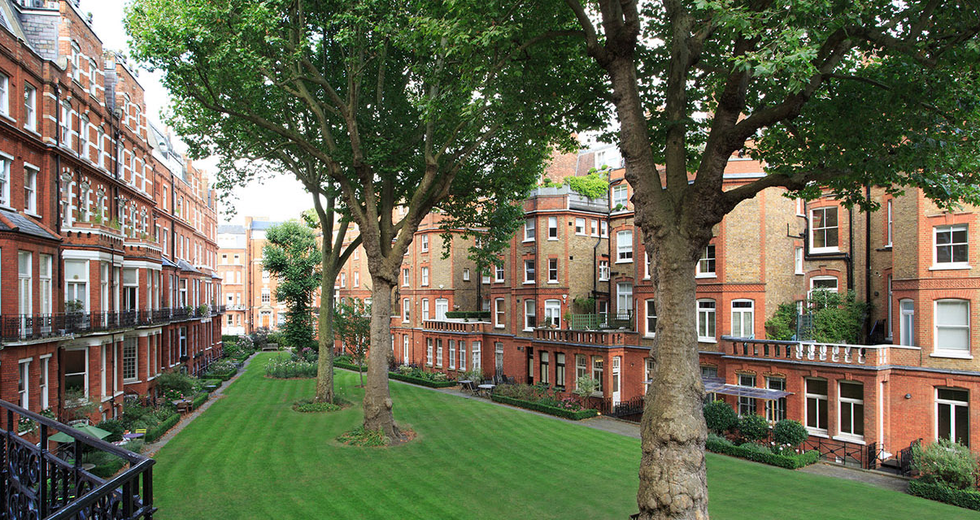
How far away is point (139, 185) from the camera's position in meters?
29.6

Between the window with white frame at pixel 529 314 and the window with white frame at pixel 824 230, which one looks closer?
the window with white frame at pixel 824 230

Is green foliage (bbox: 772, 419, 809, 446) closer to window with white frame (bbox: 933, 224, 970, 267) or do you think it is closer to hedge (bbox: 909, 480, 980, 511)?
hedge (bbox: 909, 480, 980, 511)

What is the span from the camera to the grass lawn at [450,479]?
1303cm

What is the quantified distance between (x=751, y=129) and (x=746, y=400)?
1700cm

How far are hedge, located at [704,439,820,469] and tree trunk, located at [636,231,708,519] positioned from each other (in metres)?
10.8

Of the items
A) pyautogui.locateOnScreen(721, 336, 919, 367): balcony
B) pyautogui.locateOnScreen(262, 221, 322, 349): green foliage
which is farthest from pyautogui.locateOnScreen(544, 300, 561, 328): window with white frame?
pyautogui.locateOnScreen(262, 221, 322, 349): green foliage

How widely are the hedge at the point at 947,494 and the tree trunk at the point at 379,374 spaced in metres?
16.3

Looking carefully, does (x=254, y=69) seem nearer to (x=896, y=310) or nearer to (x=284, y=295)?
(x=896, y=310)

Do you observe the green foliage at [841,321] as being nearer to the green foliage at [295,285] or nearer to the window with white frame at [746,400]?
the window with white frame at [746,400]

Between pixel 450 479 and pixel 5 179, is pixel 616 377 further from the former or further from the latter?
pixel 5 179

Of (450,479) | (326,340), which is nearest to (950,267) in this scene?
(450,479)

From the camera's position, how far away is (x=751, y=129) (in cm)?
982

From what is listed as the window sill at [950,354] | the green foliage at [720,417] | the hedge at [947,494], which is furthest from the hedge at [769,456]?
the window sill at [950,354]

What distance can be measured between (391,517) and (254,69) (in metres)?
12.8
